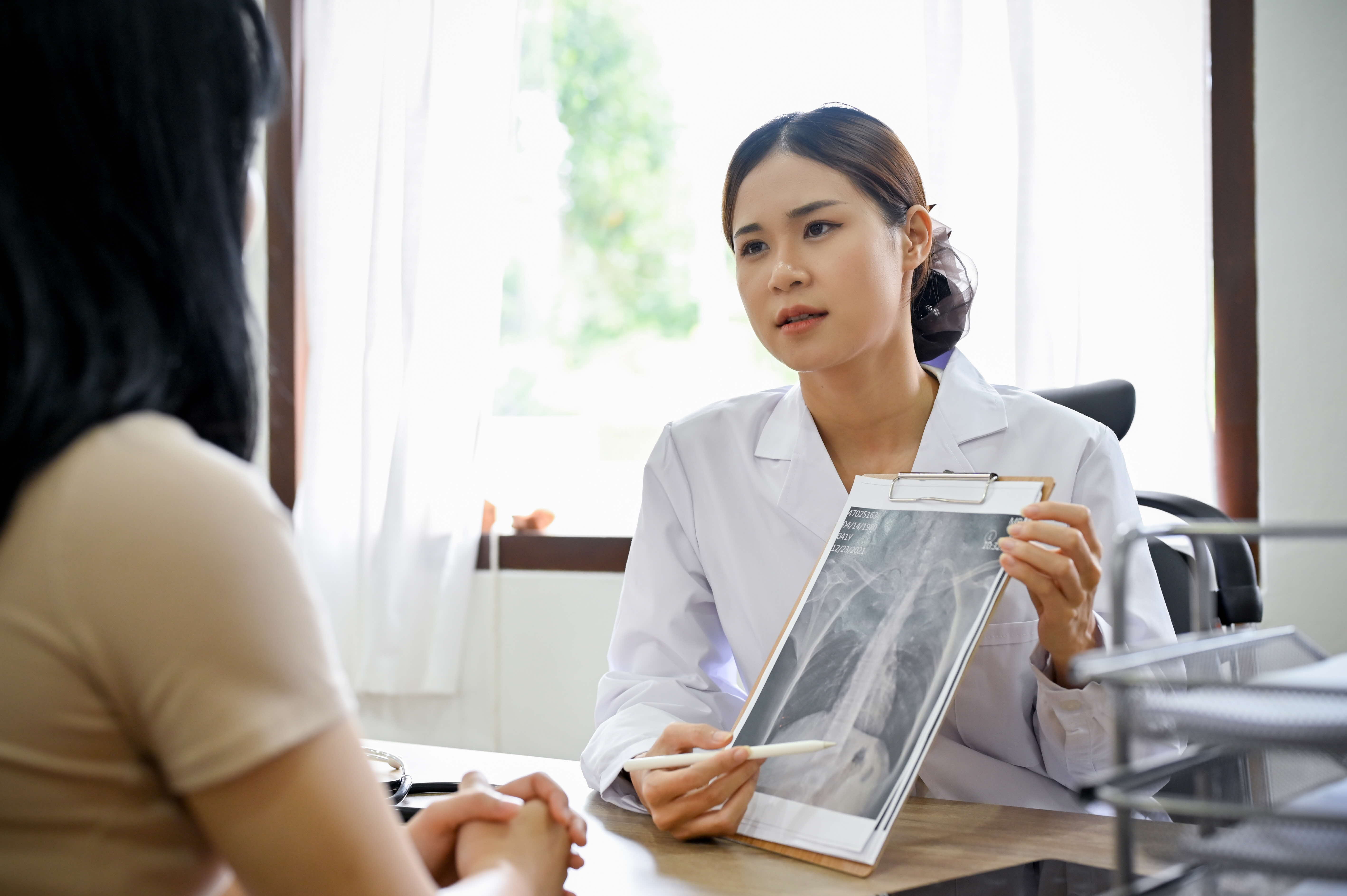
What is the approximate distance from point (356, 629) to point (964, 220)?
5.71ft

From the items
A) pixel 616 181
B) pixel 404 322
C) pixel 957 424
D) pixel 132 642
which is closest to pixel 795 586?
pixel 957 424

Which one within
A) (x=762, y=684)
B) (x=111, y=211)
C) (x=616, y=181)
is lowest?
(x=762, y=684)

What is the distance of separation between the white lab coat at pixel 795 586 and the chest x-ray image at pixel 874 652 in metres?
0.18

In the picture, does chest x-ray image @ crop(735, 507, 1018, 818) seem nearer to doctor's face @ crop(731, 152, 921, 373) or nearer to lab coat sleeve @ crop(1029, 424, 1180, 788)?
lab coat sleeve @ crop(1029, 424, 1180, 788)

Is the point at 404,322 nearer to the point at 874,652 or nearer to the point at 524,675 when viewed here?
the point at 524,675

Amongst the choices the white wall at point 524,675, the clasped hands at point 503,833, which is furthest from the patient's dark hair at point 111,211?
the white wall at point 524,675

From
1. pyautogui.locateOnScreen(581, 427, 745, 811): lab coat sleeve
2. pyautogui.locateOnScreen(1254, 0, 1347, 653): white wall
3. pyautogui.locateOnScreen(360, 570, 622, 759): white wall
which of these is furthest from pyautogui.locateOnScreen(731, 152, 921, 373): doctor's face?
pyautogui.locateOnScreen(360, 570, 622, 759): white wall

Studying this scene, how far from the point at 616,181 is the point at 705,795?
6.97 ft

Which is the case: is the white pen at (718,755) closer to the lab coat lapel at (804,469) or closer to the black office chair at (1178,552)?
the lab coat lapel at (804,469)

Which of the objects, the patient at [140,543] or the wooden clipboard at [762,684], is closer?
the patient at [140,543]

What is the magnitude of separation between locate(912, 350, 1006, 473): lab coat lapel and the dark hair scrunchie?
0.48ft

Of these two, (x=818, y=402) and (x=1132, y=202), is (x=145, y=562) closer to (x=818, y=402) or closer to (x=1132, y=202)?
(x=818, y=402)

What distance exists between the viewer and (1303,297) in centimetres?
185

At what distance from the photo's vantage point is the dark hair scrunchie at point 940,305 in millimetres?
1477
